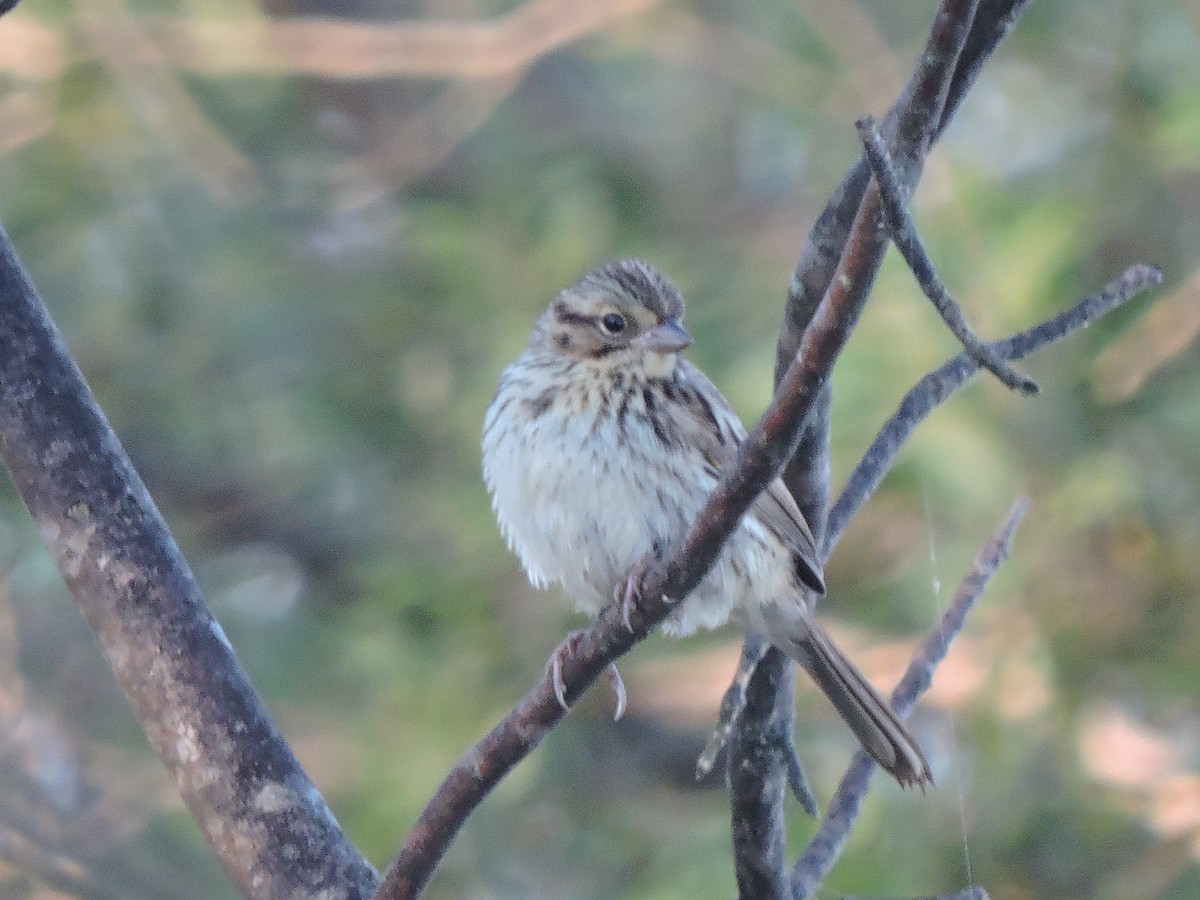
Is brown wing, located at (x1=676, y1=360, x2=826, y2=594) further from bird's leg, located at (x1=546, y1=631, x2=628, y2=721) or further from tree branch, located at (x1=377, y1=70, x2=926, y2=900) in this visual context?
tree branch, located at (x1=377, y1=70, x2=926, y2=900)

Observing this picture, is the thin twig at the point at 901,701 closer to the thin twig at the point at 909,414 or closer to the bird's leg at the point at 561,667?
the thin twig at the point at 909,414

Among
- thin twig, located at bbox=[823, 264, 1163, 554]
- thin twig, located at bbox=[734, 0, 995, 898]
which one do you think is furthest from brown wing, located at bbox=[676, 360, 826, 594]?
thin twig, located at bbox=[734, 0, 995, 898]

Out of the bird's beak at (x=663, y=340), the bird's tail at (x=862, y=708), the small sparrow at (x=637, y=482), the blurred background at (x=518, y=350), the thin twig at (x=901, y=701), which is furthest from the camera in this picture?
the blurred background at (x=518, y=350)

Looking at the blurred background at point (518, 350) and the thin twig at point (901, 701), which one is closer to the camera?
the thin twig at point (901, 701)

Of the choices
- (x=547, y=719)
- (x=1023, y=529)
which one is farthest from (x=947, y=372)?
(x=1023, y=529)

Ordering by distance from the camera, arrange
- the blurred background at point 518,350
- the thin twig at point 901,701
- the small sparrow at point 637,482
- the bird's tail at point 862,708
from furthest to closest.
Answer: the blurred background at point 518,350
the small sparrow at point 637,482
the bird's tail at point 862,708
the thin twig at point 901,701

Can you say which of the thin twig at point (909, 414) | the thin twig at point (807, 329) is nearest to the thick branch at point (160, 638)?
the thin twig at point (807, 329)

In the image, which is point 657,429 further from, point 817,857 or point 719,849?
point 719,849
